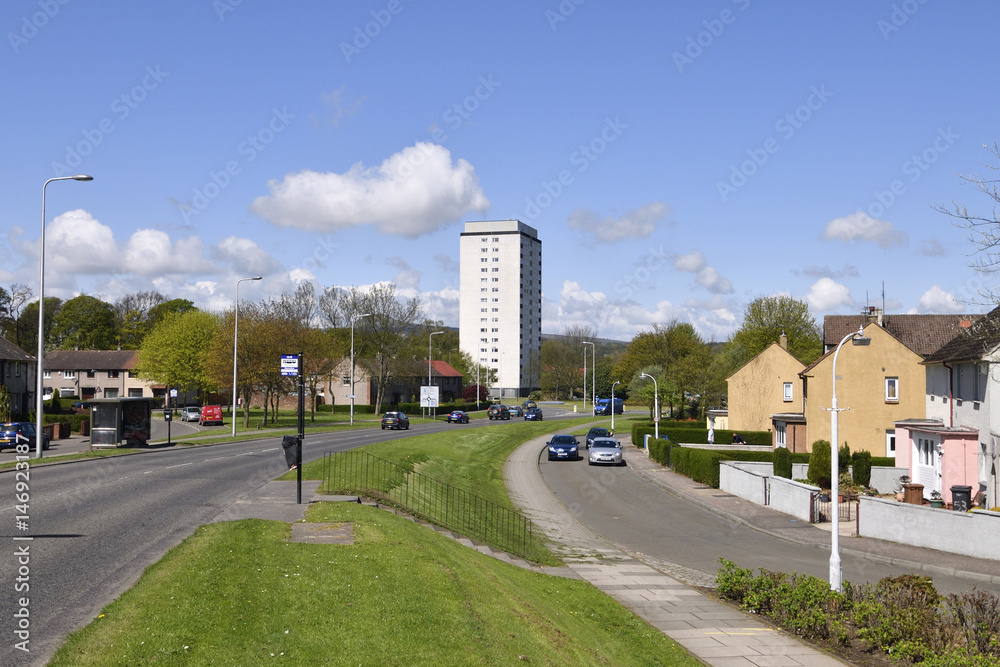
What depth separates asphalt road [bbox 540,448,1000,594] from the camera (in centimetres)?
2064

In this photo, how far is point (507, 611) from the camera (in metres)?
11.3

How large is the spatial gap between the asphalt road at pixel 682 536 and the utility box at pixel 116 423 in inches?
859

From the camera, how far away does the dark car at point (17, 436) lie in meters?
41.5

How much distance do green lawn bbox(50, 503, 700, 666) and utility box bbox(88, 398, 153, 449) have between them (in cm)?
2784

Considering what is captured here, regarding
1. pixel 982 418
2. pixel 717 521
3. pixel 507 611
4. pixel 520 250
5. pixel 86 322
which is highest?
pixel 520 250

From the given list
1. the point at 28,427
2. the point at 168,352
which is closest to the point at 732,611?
the point at 28,427

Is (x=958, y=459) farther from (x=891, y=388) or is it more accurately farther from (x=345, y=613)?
(x=345, y=613)

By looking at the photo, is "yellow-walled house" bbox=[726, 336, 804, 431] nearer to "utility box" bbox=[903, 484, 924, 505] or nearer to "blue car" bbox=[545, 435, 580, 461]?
"blue car" bbox=[545, 435, 580, 461]

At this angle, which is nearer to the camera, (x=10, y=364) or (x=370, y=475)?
(x=370, y=475)

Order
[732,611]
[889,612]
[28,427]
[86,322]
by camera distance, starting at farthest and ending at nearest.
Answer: [86,322] < [28,427] < [732,611] < [889,612]

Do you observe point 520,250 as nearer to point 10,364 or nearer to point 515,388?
point 515,388

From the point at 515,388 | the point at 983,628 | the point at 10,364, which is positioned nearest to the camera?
the point at 983,628

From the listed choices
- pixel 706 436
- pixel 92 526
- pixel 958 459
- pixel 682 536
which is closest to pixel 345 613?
pixel 92 526

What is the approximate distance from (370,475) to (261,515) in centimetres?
791
